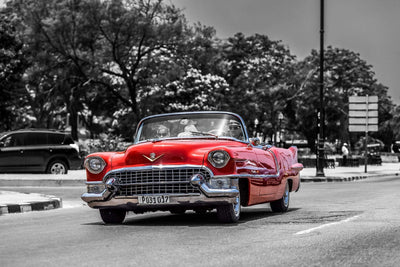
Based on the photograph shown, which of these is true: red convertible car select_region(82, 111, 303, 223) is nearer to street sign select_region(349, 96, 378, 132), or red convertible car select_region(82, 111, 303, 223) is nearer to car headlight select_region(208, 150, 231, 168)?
car headlight select_region(208, 150, 231, 168)

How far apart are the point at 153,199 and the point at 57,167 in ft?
60.7

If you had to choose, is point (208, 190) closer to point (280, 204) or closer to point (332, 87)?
point (280, 204)

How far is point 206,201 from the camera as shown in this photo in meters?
10.3

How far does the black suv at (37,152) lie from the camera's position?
27.7 meters

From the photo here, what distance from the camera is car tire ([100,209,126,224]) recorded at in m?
11.3

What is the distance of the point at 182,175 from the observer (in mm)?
10438

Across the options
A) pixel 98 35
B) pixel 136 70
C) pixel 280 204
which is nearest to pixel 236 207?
pixel 280 204

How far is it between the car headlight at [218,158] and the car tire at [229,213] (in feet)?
1.78

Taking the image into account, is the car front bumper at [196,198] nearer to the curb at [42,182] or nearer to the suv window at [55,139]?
→ the curb at [42,182]

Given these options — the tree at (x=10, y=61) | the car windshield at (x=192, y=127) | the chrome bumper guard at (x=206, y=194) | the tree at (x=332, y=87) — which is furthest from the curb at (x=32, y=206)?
the tree at (x=332, y=87)

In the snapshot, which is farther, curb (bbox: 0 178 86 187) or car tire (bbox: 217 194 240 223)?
curb (bbox: 0 178 86 187)

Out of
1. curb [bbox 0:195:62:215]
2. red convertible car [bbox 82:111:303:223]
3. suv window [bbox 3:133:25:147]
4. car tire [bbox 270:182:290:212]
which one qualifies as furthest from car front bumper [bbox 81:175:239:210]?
suv window [bbox 3:133:25:147]

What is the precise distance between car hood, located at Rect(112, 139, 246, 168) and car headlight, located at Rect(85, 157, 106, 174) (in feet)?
0.62

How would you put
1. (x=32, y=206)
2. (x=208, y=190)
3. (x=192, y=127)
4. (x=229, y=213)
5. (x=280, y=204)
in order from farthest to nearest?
(x=32, y=206)
(x=280, y=204)
(x=192, y=127)
(x=229, y=213)
(x=208, y=190)
